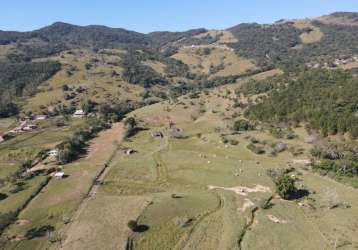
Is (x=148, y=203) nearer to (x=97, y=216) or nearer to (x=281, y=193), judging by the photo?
(x=97, y=216)

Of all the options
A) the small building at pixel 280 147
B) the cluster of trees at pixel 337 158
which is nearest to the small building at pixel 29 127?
the small building at pixel 280 147

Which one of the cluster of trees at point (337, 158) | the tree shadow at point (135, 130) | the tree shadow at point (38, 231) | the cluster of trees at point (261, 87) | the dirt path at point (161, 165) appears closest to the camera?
the tree shadow at point (38, 231)

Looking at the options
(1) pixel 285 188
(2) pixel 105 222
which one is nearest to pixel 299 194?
(1) pixel 285 188

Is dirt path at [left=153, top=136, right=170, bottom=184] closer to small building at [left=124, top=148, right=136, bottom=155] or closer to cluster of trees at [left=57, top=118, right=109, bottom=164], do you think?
small building at [left=124, top=148, right=136, bottom=155]

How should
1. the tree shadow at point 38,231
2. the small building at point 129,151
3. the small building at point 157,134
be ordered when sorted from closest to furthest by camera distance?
the tree shadow at point 38,231 → the small building at point 129,151 → the small building at point 157,134

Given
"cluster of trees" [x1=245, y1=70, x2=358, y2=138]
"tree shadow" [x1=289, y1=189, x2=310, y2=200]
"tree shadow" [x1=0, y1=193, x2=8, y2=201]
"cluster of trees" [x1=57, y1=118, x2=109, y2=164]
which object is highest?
"cluster of trees" [x1=245, y1=70, x2=358, y2=138]

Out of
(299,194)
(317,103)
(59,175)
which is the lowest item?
(299,194)

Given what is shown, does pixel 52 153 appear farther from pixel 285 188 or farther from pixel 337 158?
pixel 337 158

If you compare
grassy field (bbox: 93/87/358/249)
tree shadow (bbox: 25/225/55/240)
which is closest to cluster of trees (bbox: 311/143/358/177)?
grassy field (bbox: 93/87/358/249)

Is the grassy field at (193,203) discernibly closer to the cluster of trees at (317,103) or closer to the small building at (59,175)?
the small building at (59,175)
